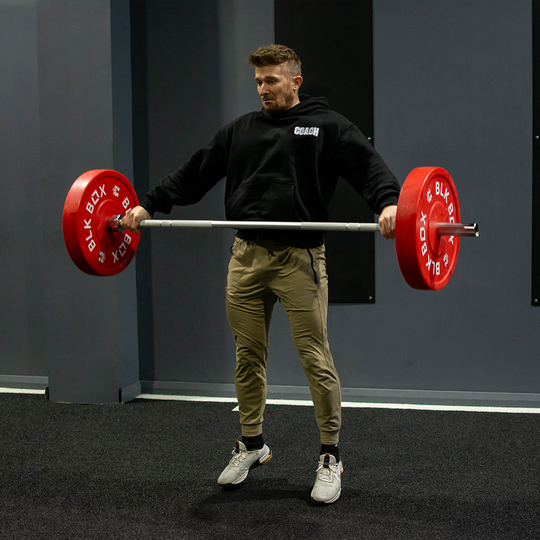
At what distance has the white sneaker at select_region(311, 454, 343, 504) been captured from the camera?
1.85m

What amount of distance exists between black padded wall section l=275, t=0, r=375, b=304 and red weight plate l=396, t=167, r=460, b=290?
110 centimetres

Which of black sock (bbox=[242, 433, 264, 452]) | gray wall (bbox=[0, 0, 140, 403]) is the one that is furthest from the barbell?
gray wall (bbox=[0, 0, 140, 403])

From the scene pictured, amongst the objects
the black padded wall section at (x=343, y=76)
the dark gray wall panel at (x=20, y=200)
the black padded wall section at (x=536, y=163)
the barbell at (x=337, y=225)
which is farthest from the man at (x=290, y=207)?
the dark gray wall panel at (x=20, y=200)

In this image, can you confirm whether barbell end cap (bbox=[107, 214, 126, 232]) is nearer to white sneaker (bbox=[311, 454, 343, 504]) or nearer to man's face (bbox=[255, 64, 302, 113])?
man's face (bbox=[255, 64, 302, 113])

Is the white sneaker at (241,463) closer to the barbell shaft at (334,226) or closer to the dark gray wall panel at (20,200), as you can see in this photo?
the barbell shaft at (334,226)

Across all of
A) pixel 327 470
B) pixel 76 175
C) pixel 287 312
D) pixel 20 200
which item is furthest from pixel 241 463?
pixel 20 200

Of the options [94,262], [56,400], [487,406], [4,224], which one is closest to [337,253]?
[487,406]

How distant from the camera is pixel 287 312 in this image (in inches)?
77.4

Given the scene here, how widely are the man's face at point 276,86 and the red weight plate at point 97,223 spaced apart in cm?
66

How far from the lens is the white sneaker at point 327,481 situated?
1.85 metres

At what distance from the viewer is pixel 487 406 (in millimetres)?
2916

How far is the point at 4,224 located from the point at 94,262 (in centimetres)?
164

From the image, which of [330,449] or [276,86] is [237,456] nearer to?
[330,449]

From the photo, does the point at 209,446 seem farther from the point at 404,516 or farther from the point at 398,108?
the point at 398,108
